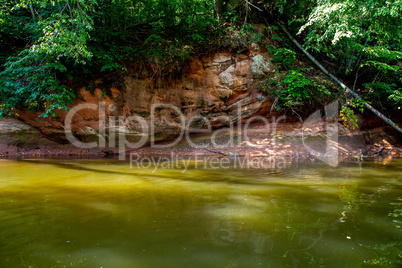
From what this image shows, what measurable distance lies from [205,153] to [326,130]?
534 centimetres

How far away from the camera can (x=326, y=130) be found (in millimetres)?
10008

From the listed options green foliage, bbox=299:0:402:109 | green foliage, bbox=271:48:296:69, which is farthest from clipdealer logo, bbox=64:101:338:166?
green foliage, bbox=271:48:296:69

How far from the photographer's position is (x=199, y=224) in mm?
2324

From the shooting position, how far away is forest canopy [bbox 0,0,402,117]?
668 centimetres

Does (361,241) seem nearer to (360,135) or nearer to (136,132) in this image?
(136,132)

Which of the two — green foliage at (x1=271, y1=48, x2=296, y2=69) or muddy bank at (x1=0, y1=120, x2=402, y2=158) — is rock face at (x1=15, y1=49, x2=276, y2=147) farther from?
muddy bank at (x1=0, y1=120, x2=402, y2=158)

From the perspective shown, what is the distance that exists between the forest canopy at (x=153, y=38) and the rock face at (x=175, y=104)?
80cm

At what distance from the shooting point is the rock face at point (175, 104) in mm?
9758

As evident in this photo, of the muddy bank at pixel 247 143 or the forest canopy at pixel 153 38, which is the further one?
the muddy bank at pixel 247 143

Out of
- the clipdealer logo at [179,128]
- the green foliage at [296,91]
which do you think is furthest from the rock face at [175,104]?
the green foliage at [296,91]

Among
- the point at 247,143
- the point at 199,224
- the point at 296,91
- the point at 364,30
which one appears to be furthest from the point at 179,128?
the point at 199,224

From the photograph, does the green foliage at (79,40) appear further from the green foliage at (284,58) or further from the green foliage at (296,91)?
the green foliage at (296,91)

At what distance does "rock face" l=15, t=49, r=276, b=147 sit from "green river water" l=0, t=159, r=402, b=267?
599cm

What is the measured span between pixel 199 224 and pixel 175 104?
8.52m
